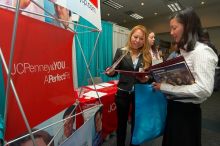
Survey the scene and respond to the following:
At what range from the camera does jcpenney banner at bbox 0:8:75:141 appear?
729mm

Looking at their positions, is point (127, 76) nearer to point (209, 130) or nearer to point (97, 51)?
point (209, 130)

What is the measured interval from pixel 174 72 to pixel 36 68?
2.19 ft

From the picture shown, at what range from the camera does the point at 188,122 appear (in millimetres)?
1114

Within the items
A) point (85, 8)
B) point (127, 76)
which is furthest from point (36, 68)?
point (127, 76)

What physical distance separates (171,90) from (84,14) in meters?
0.61

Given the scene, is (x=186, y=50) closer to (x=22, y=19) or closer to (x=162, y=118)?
(x=162, y=118)

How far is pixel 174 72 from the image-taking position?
103 cm

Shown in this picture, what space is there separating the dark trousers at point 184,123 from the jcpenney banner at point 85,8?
67 cm

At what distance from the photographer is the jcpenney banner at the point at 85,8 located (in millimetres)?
879

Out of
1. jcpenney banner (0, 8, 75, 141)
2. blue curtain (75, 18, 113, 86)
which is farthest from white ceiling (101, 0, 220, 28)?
jcpenney banner (0, 8, 75, 141)

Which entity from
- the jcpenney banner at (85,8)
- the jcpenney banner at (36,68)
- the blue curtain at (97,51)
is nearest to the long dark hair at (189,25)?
the jcpenney banner at (85,8)

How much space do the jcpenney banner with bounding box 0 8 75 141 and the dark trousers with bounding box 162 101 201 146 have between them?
0.62 m

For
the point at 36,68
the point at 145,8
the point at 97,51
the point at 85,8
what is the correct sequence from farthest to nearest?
1. the point at 145,8
2. the point at 97,51
3. the point at 85,8
4. the point at 36,68

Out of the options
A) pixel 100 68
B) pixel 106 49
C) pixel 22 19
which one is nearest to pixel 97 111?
pixel 22 19
